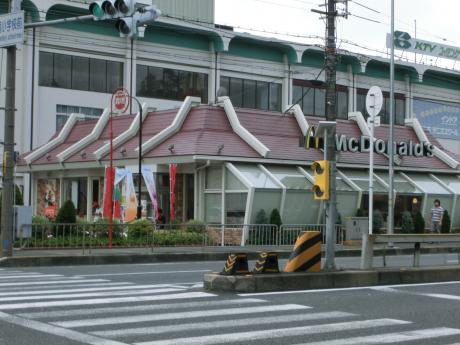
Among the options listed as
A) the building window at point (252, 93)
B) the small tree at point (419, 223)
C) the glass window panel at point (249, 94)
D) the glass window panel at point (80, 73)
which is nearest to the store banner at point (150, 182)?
the small tree at point (419, 223)

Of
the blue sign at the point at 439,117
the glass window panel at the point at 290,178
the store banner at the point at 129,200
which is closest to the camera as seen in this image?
the store banner at the point at 129,200

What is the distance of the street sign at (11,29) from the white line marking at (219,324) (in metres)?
12.3

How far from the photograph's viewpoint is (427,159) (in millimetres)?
41531

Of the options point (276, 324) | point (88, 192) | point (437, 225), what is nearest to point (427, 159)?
point (437, 225)

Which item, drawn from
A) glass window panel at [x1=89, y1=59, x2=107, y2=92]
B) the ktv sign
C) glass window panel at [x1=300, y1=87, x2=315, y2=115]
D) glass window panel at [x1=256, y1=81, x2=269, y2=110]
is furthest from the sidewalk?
the ktv sign

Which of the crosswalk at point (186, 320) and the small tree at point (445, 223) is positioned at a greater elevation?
the small tree at point (445, 223)

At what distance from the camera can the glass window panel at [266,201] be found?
1249 inches

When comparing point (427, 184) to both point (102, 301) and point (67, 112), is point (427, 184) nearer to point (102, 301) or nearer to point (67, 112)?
point (67, 112)

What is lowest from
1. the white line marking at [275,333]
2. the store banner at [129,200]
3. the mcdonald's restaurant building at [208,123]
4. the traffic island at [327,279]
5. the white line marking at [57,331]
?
the white line marking at [275,333]

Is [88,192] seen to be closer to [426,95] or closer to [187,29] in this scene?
[187,29]

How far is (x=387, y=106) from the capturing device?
202 feet

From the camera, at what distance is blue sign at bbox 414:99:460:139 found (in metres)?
64.4

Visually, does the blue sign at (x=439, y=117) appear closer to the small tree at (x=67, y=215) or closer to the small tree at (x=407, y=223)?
the small tree at (x=407, y=223)

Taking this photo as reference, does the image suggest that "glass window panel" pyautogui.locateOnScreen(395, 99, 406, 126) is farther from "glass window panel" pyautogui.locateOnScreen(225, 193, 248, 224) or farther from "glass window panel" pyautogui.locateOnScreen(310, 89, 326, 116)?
"glass window panel" pyautogui.locateOnScreen(225, 193, 248, 224)
